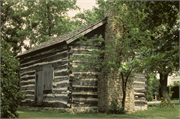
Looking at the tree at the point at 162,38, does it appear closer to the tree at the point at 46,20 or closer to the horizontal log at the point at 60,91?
the horizontal log at the point at 60,91

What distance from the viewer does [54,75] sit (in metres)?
14.9

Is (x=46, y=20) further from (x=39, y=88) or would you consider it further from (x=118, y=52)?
(x=118, y=52)

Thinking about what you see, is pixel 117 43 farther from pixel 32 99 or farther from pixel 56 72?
pixel 32 99

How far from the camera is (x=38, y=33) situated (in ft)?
91.6

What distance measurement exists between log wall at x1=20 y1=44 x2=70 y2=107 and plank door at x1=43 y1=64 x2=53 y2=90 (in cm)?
26

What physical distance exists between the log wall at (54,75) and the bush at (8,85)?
5693 mm

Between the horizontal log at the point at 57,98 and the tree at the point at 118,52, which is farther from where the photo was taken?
the horizontal log at the point at 57,98

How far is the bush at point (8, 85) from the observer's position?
7539mm

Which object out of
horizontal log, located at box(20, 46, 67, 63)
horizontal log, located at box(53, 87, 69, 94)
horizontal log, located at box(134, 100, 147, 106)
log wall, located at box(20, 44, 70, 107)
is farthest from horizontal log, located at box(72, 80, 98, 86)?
horizontal log, located at box(134, 100, 147, 106)

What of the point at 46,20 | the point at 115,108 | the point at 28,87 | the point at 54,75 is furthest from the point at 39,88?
the point at 46,20

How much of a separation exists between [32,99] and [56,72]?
3.60 m

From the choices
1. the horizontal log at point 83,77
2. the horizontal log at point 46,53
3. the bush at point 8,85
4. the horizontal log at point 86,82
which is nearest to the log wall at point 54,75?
the horizontal log at point 46,53

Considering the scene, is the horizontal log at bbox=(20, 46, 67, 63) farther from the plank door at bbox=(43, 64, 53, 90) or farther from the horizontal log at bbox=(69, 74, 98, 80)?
the horizontal log at bbox=(69, 74, 98, 80)

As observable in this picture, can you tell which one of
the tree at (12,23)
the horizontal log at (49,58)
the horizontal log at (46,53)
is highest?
the tree at (12,23)
